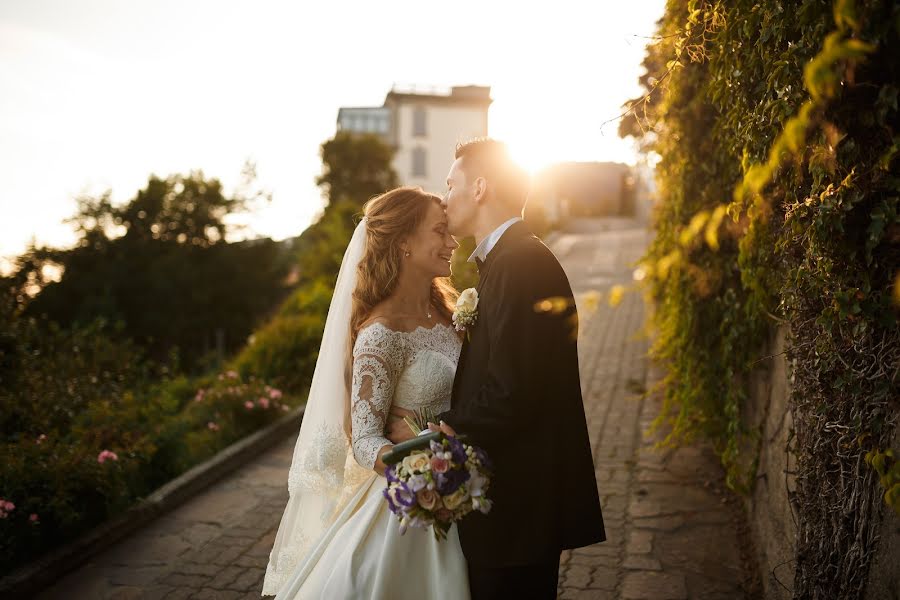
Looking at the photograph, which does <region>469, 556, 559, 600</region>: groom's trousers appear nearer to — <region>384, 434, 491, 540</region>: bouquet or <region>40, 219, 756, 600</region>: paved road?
<region>384, 434, 491, 540</region>: bouquet

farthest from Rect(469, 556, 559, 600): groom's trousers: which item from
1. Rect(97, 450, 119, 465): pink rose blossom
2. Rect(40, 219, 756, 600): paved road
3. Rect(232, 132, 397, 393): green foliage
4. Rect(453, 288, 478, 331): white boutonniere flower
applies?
Rect(97, 450, 119, 465): pink rose blossom

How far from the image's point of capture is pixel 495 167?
2.74 meters

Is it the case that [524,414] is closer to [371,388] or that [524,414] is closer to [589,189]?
[371,388]

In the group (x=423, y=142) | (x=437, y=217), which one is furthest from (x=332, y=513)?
(x=423, y=142)

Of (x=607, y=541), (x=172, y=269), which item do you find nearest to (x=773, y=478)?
(x=607, y=541)

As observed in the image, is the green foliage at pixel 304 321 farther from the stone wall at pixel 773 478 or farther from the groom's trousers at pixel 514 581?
the stone wall at pixel 773 478

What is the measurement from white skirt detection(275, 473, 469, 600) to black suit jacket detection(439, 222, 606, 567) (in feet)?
0.46

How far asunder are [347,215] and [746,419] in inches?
729

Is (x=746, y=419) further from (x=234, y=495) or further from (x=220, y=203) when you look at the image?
(x=220, y=203)

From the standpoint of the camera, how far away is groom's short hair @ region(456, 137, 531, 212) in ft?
8.99

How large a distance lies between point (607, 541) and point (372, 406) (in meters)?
2.88

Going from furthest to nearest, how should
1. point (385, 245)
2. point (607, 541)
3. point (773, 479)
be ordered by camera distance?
point (607, 541), point (773, 479), point (385, 245)

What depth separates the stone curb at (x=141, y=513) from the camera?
4.62 metres

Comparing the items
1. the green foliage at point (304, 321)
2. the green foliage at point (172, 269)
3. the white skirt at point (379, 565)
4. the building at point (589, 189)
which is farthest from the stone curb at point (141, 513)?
the building at point (589, 189)
